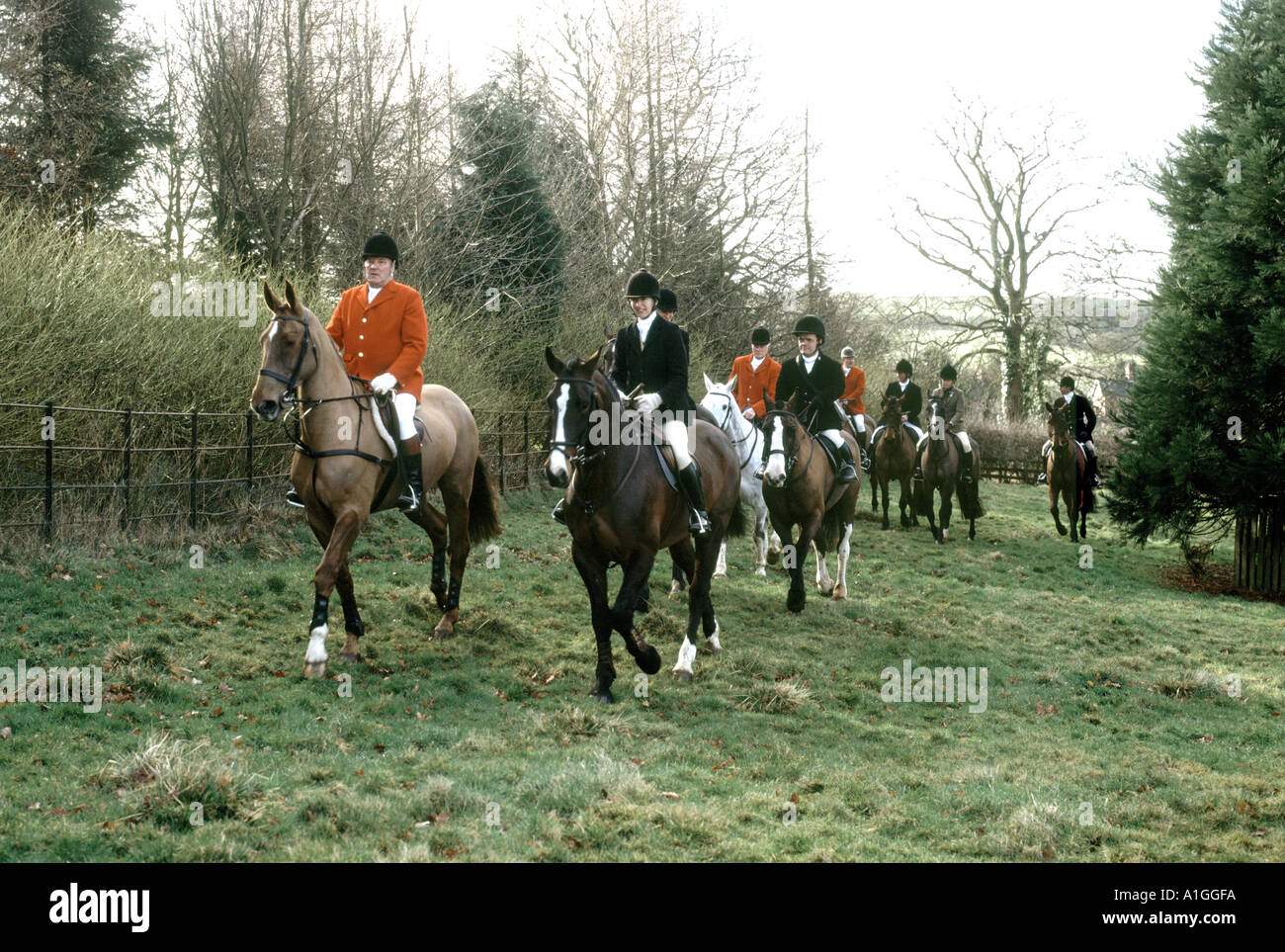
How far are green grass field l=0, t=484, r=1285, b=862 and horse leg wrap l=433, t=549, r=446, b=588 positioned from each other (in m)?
0.34

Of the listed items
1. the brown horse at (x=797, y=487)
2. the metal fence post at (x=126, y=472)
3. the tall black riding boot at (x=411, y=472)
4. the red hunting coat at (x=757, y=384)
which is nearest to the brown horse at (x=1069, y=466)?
the red hunting coat at (x=757, y=384)

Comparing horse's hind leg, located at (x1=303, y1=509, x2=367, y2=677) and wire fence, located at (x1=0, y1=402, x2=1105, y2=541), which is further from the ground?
wire fence, located at (x1=0, y1=402, x2=1105, y2=541)

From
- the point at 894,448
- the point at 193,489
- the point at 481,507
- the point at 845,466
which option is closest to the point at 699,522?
the point at 481,507

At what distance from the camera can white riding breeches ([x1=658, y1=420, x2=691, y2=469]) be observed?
7031mm

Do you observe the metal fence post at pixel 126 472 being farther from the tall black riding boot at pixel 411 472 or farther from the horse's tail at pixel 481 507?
the tall black riding boot at pixel 411 472

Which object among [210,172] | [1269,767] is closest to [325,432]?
[1269,767]

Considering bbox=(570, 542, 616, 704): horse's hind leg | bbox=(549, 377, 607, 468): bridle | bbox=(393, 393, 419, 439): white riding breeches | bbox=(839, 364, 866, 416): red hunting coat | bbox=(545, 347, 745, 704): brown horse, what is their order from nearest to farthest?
bbox=(549, 377, 607, 468): bridle, bbox=(545, 347, 745, 704): brown horse, bbox=(570, 542, 616, 704): horse's hind leg, bbox=(393, 393, 419, 439): white riding breeches, bbox=(839, 364, 866, 416): red hunting coat

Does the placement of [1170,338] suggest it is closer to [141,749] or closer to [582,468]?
[582,468]

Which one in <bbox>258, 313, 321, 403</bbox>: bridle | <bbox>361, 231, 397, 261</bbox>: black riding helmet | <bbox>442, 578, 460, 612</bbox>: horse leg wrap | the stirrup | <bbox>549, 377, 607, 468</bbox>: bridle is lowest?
<bbox>442, 578, 460, 612</bbox>: horse leg wrap

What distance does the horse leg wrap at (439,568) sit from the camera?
8352mm

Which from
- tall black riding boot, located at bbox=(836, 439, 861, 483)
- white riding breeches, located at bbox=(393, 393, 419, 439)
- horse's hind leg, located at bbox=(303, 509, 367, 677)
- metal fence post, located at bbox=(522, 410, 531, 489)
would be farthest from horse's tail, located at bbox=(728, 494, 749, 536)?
metal fence post, located at bbox=(522, 410, 531, 489)

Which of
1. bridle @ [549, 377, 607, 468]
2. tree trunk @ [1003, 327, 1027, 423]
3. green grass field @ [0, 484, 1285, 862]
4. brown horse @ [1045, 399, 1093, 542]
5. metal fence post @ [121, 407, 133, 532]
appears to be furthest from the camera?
tree trunk @ [1003, 327, 1027, 423]

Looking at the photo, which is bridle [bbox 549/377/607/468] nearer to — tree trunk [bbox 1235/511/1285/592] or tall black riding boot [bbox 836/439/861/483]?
tall black riding boot [bbox 836/439/861/483]
